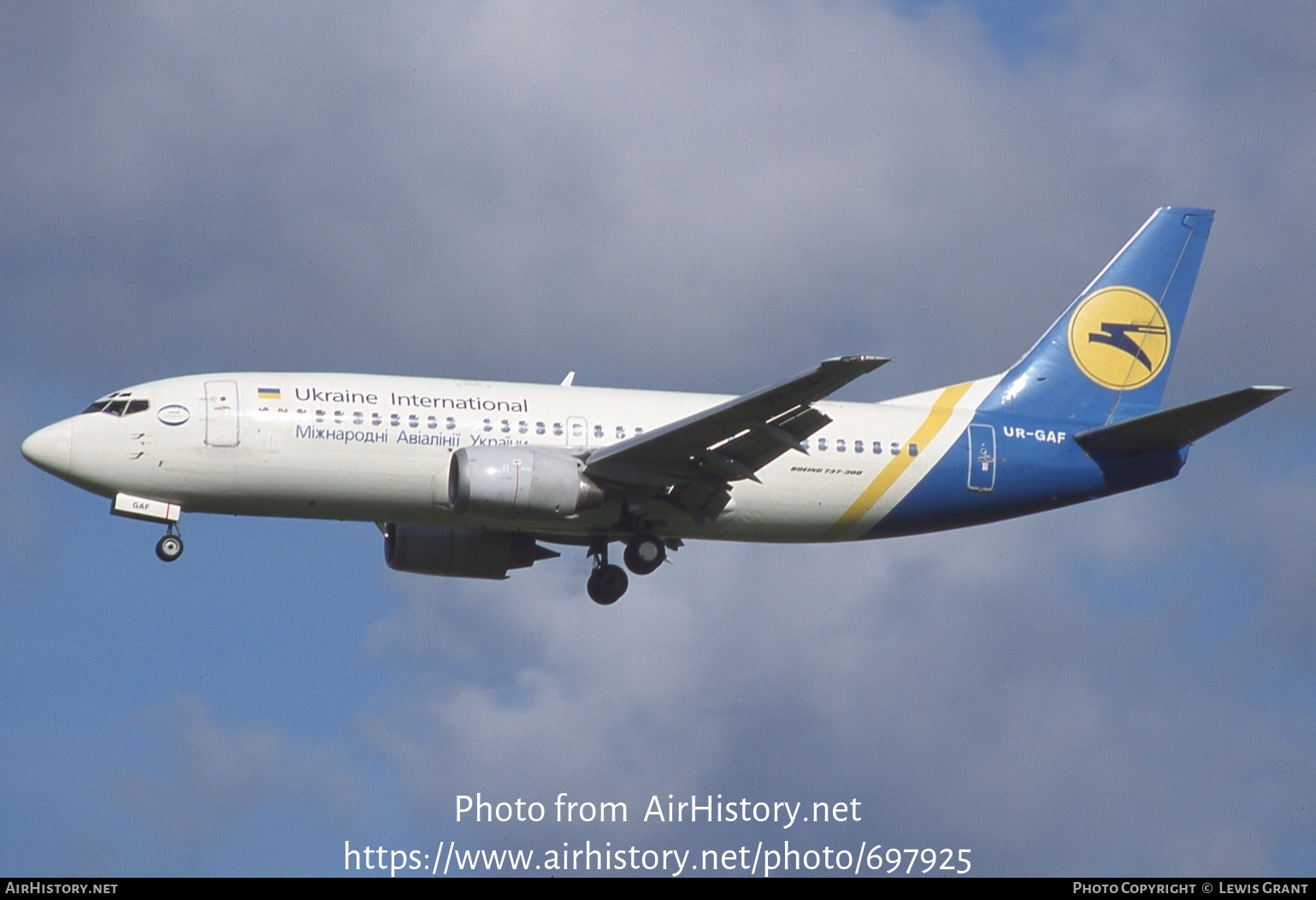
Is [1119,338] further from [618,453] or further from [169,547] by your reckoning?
[169,547]

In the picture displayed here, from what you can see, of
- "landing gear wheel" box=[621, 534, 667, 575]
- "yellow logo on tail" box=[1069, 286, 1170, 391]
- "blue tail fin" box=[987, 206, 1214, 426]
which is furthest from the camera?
"yellow logo on tail" box=[1069, 286, 1170, 391]

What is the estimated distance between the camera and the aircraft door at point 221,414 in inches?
1411

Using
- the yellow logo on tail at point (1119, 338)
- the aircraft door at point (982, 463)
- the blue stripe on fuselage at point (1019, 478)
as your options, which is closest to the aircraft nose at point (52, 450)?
the blue stripe on fuselage at point (1019, 478)

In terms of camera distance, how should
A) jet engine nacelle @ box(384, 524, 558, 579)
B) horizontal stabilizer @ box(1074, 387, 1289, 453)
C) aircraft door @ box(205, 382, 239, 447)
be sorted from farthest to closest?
1. jet engine nacelle @ box(384, 524, 558, 579)
2. horizontal stabilizer @ box(1074, 387, 1289, 453)
3. aircraft door @ box(205, 382, 239, 447)

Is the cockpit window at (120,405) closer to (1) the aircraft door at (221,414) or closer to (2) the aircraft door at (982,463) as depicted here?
(1) the aircraft door at (221,414)

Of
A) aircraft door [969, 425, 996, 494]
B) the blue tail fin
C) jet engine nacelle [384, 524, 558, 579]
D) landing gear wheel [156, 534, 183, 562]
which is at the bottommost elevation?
landing gear wheel [156, 534, 183, 562]

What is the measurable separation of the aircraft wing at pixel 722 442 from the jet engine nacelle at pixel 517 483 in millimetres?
604

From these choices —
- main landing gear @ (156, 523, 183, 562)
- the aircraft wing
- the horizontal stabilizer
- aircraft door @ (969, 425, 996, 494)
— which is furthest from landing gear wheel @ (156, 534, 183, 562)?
the horizontal stabilizer

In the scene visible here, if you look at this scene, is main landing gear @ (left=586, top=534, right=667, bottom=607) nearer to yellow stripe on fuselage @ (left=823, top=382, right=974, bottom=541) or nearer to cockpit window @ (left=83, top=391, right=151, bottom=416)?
yellow stripe on fuselage @ (left=823, top=382, right=974, bottom=541)

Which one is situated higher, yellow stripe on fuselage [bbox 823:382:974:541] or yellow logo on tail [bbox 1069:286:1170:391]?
yellow logo on tail [bbox 1069:286:1170:391]

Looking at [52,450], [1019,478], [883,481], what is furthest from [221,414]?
[1019,478]

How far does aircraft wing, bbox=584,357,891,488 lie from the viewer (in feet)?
113

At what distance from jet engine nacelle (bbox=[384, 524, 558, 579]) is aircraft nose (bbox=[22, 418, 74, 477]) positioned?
24.7ft

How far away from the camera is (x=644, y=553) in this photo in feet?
126
